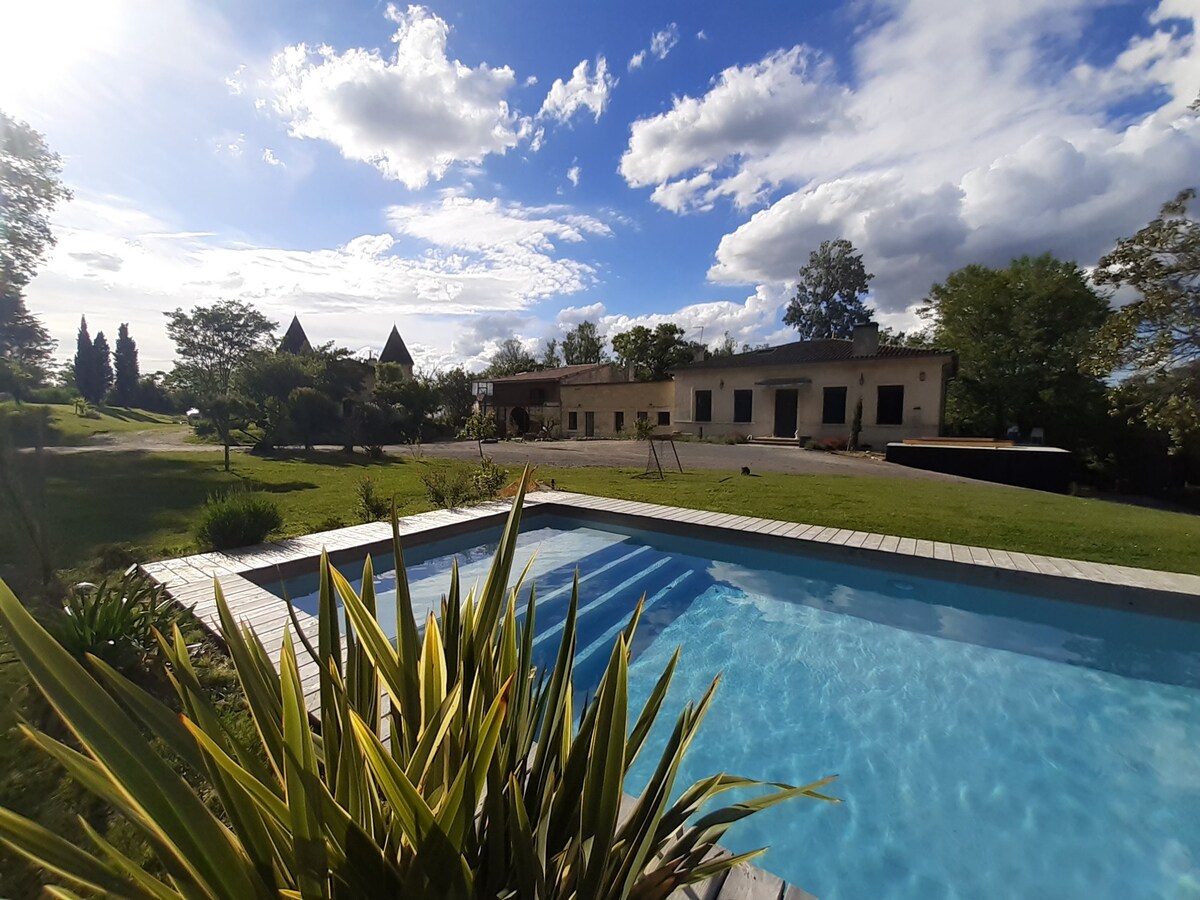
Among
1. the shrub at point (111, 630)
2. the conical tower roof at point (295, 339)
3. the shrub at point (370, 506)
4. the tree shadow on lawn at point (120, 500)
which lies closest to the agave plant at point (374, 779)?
the shrub at point (111, 630)

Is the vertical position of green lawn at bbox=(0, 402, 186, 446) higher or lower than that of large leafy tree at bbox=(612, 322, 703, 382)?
lower

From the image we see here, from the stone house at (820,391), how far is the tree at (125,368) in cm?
6607

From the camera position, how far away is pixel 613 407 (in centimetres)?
3145

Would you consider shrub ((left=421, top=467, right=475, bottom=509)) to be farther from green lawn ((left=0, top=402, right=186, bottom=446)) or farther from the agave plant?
the agave plant

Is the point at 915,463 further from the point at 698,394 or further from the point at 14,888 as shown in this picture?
the point at 14,888

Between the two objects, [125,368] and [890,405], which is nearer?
[890,405]

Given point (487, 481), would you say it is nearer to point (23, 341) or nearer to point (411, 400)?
point (411, 400)

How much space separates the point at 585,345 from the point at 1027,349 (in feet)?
132

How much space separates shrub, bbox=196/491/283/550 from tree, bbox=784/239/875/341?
38173 mm

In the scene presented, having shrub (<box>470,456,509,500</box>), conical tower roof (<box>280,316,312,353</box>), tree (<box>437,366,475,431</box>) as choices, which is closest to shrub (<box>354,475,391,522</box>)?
shrub (<box>470,456,509,500</box>)

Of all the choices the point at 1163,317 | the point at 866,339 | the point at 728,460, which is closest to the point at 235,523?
the point at 728,460

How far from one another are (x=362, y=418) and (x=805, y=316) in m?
33.3

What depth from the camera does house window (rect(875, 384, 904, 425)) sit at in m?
21.9

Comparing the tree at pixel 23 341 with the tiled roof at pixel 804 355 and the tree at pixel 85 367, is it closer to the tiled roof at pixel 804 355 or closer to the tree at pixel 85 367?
the tiled roof at pixel 804 355
